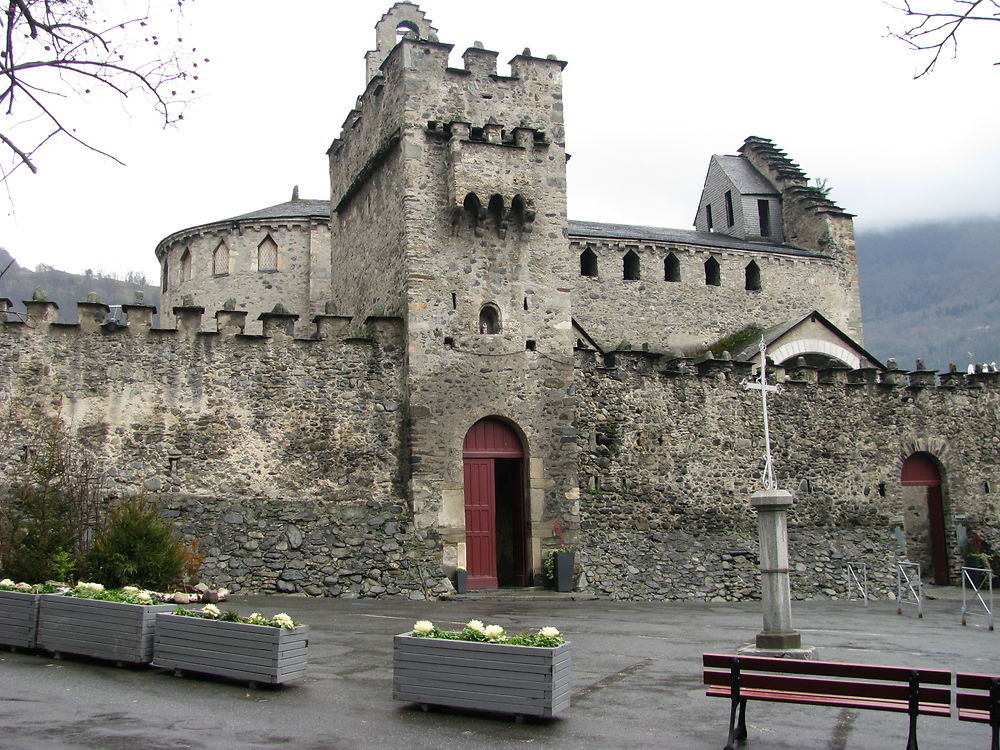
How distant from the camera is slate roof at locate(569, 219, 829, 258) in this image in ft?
115

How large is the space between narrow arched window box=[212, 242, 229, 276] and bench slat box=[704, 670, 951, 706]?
94.1 ft

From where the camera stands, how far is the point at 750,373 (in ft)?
83.4

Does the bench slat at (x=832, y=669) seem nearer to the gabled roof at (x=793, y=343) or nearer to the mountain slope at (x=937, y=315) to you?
the gabled roof at (x=793, y=343)

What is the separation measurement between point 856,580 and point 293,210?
73.0 ft

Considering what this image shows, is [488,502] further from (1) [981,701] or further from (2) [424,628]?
(1) [981,701]

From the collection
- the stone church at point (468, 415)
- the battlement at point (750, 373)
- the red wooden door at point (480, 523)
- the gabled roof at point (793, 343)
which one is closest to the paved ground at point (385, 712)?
the stone church at point (468, 415)

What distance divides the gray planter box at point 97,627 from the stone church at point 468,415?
699 cm

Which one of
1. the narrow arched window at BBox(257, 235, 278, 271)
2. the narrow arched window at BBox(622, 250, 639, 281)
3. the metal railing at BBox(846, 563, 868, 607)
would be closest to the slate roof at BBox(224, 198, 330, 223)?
the narrow arched window at BBox(257, 235, 278, 271)

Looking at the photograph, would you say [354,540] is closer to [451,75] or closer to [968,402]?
[451,75]

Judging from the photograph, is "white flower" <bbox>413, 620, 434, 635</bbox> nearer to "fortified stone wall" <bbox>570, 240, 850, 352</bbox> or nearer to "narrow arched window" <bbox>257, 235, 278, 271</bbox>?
"fortified stone wall" <bbox>570, 240, 850, 352</bbox>

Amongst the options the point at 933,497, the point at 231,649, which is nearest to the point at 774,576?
the point at 231,649

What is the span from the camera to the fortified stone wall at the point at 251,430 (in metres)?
18.8

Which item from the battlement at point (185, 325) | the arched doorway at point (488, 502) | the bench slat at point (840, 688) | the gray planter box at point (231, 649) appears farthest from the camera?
the arched doorway at point (488, 502)

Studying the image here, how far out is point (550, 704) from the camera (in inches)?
351
